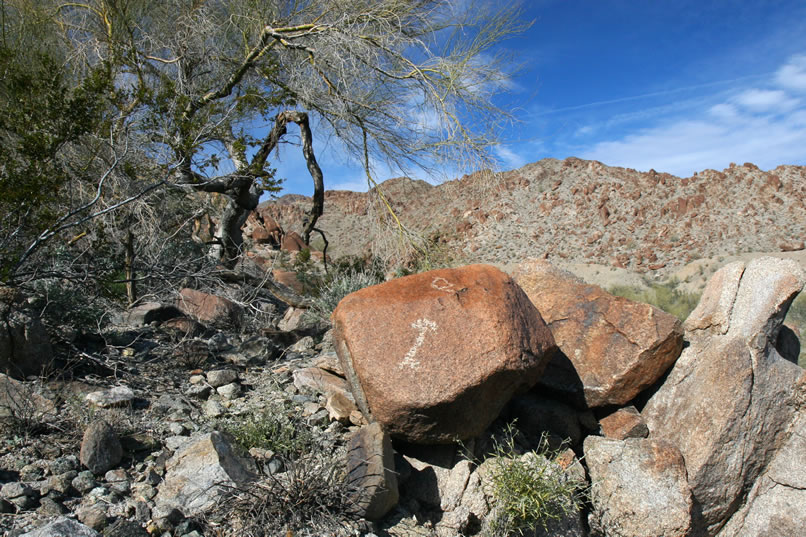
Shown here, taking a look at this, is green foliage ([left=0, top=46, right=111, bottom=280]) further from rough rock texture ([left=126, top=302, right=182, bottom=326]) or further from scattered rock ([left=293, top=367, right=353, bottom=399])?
scattered rock ([left=293, top=367, right=353, bottom=399])

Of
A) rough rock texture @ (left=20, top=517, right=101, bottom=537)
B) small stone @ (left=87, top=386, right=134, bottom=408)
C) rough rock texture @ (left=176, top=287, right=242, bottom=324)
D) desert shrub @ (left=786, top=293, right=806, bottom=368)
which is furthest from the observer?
desert shrub @ (left=786, top=293, right=806, bottom=368)

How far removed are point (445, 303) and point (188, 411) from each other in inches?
79.6

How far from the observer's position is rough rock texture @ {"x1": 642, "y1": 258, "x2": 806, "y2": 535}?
4.29 metres

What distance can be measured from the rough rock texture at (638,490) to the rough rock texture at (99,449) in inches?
115

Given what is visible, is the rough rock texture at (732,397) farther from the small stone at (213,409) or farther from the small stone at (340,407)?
the small stone at (213,409)

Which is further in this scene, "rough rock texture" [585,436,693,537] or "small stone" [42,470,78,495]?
"rough rock texture" [585,436,693,537]

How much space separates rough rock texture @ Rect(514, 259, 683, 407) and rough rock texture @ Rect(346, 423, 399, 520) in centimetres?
177

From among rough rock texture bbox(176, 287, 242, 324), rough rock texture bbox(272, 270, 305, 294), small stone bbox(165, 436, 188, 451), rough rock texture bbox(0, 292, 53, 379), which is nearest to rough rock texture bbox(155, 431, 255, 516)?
small stone bbox(165, 436, 188, 451)

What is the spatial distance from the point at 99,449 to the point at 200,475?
0.61m

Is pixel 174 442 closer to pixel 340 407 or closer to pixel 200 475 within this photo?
pixel 200 475

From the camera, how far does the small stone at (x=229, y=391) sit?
15.2 ft

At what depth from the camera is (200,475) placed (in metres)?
3.20

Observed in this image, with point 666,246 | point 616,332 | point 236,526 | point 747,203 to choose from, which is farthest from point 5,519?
point 747,203

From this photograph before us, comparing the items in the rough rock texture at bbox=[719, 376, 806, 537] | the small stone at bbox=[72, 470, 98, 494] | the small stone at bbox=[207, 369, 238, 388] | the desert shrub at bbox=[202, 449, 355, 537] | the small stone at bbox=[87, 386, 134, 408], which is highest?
the small stone at bbox=[207, 369, 238, 388]
